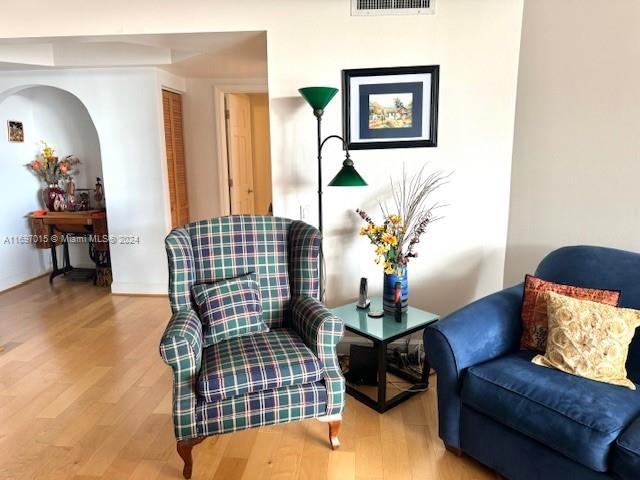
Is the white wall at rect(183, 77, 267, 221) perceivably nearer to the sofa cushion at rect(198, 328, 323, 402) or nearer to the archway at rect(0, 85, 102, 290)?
the archway at rect(0, 85, 102, 290)

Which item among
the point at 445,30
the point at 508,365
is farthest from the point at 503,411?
the point at 445,30

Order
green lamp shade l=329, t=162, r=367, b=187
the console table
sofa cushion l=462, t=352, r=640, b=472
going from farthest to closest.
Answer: the console table
green lamp shade l=329, t=162, r=367, b=187
sofa cushion l=462, t=352, r=640, b=472

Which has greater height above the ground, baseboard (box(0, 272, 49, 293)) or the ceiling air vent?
the ceiling air vent

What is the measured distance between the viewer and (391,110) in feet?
9.27

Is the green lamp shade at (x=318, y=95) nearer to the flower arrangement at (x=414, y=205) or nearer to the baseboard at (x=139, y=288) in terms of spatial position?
the flower arrangement at (x=414, y=205)

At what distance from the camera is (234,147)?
16.5 ft

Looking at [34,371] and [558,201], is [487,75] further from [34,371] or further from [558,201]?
[34,371]

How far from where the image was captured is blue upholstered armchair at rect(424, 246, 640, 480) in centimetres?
160

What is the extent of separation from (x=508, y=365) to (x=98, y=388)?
7.55 feet


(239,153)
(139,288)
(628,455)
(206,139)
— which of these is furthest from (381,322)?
(239,153)

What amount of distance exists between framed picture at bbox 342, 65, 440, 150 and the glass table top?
3.34 feet

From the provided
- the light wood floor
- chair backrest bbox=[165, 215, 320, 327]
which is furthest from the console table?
chair backrest bbox=[165, 215, 320, 327]

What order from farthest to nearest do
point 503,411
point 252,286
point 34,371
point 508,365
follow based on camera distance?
point 34,371 < point 252,286 < point 508,365 < point 503,411

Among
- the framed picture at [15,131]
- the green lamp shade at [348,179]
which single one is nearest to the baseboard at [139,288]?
the framed picture at [15,131]
